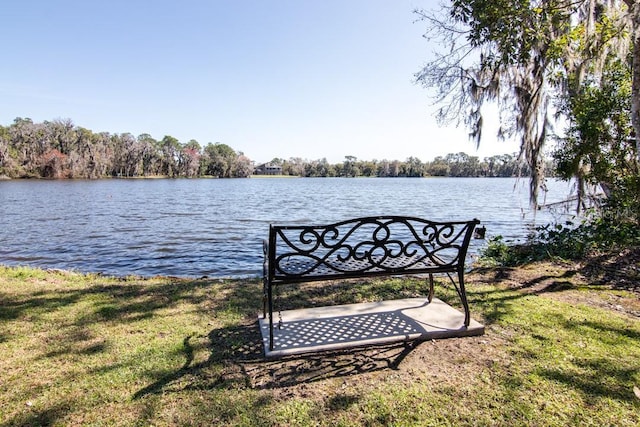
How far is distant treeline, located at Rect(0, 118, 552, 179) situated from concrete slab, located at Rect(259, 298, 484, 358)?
151 feet

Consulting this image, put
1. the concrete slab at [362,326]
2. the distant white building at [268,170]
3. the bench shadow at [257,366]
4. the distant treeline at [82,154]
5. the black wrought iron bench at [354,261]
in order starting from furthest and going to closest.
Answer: the distant white building at [268,170]
the distant treeline at [82,154]
the concrete slab at [362,326]
the black wrought iron bench at [354,261]
the bench shadow at [257,366]

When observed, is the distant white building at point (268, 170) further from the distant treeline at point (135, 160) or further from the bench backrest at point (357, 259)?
the bench backrest at point (357, 259)

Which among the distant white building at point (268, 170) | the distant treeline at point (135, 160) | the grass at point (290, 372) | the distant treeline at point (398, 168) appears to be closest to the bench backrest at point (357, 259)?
the grass at point (290, 372)

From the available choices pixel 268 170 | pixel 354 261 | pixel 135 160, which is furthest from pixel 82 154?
pixel 354 261

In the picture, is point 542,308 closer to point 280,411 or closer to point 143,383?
point 280,411

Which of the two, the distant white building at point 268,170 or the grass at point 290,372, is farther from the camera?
the distant white building at point 268,170

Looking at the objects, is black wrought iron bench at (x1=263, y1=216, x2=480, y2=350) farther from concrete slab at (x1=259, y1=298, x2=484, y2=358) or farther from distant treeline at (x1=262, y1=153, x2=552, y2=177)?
distant treeline at (x1=262, y1=153, x2=552, y2=177)

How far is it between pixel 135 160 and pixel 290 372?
337 feet

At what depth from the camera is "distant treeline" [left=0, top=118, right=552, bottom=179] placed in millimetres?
71938

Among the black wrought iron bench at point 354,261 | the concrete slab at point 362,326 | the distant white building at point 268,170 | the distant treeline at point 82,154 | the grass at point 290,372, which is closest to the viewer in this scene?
the grass at point 290,372

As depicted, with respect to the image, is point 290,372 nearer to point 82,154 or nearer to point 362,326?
point 362,326

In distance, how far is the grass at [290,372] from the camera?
236cm

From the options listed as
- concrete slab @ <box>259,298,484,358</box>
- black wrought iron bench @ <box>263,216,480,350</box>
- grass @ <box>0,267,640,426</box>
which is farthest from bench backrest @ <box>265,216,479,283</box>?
grass @ <box>0,267,640,426</box>

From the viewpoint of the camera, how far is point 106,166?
84375 millimetres
